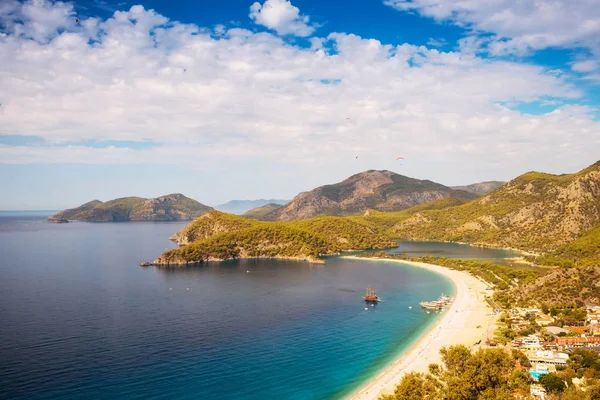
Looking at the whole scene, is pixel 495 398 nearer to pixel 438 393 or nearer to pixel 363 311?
pixel 438 393

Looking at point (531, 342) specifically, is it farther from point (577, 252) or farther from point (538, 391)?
point (577, 252)

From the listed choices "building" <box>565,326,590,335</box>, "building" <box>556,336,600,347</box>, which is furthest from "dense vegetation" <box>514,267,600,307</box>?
"building" <box>556,336,600,347</box>

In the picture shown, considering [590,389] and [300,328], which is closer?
[590,389]

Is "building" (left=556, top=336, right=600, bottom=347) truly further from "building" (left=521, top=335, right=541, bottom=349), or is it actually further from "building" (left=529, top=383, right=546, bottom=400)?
"building" (left=529, top=383, right=546, bottom=400)

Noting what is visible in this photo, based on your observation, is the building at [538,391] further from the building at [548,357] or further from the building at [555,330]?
the building at [555,330]

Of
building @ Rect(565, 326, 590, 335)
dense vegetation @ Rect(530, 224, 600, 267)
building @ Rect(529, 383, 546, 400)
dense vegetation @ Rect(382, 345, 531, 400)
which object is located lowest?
building @ Rect(529, 383, 546, 400)

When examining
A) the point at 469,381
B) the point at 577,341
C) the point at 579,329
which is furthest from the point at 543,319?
the point at 469,381

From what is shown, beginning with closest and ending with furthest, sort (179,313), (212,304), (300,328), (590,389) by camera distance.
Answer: (590,389)
(300,328)
(179,313)
(212,304)

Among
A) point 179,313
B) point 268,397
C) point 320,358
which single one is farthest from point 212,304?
point 268,397
